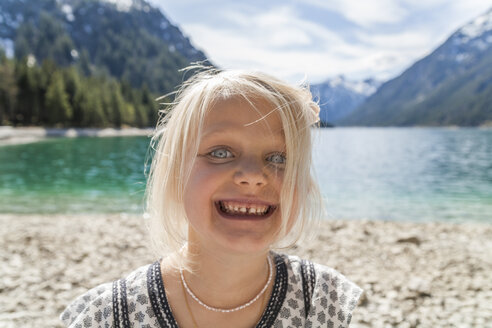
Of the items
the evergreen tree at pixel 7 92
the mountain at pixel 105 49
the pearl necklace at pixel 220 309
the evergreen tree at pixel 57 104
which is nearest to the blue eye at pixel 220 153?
the pearl necklace at pixel 220 309

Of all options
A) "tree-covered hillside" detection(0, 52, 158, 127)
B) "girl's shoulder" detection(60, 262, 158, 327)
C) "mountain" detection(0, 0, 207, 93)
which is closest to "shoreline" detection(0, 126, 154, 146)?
"tree-covered hillside" detection(0, 52, 158, 127)

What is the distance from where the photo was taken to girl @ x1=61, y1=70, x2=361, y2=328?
1.36m

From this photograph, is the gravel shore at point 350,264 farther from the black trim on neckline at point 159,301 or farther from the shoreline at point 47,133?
the shoreline at point 47,133

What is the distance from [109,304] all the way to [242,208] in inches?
26.6

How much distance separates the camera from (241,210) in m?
1.37

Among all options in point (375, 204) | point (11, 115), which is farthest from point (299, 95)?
point (11, 115)

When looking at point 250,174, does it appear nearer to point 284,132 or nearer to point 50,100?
point 284,132

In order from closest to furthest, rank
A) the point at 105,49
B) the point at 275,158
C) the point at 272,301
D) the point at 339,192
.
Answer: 1. the point at 275,158
2. the point at 272,301
3. the point at 339,192
4. the point at 105,49

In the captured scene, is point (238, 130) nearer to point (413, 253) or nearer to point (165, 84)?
point (413, 253)

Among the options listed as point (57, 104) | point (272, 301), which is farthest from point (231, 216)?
point (57, 104)

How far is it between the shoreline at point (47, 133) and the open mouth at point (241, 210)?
55377mm

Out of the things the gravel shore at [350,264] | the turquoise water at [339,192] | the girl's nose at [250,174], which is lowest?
the turquoise water at [339,192]

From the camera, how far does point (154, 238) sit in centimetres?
183

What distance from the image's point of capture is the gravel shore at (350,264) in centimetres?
405
